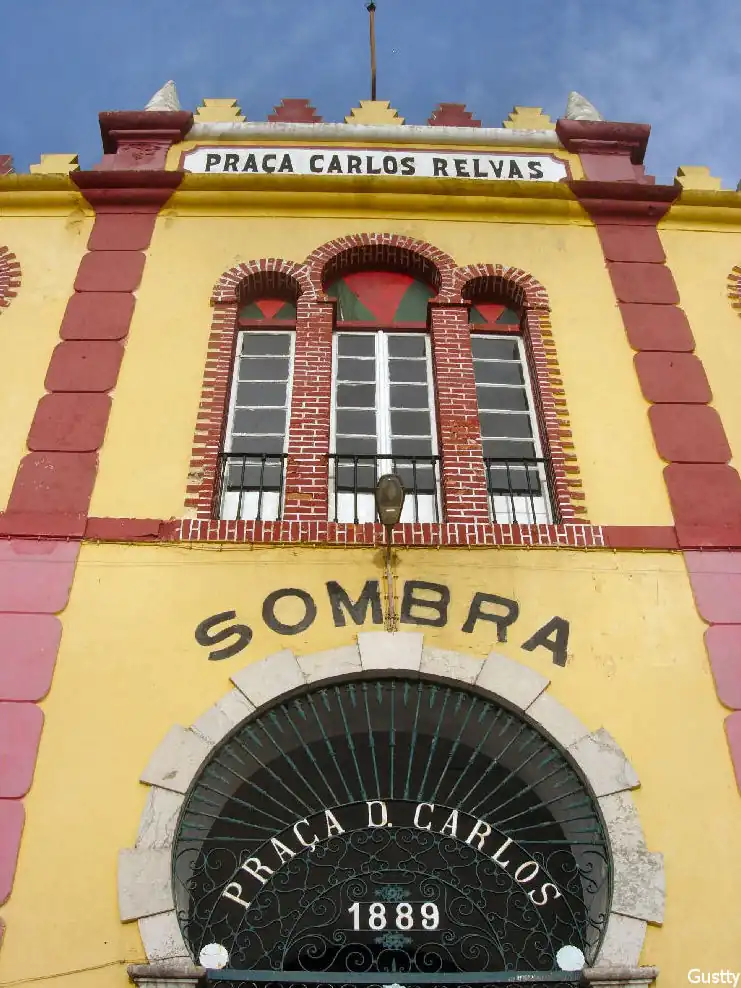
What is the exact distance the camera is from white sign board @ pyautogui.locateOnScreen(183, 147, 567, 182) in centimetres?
944

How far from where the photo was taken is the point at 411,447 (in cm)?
747

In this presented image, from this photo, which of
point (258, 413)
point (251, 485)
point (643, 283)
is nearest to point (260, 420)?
point (258, 413)

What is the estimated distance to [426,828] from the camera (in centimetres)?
530

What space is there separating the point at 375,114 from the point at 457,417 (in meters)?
4.64

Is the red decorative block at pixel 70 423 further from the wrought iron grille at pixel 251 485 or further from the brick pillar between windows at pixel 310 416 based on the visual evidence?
the brick pillar between windows at pixel 310 416

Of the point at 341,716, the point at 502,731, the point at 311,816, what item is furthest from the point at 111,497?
the point at 502,731

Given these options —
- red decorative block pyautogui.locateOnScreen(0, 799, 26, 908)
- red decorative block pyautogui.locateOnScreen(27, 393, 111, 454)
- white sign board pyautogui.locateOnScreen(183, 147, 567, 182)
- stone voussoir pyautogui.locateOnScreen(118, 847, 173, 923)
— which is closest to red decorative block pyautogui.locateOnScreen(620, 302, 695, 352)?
white sign board pyautogui.locateOnScreen(183, 147, 567, 182)

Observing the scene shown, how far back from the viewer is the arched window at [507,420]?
7.02 metres

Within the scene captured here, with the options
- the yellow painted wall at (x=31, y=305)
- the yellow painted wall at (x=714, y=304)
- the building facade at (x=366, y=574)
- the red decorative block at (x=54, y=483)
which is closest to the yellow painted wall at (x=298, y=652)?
the building facade at (x=366, y=574)

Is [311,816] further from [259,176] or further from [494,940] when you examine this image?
[259,176]

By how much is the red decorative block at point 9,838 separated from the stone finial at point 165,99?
24.7 feet

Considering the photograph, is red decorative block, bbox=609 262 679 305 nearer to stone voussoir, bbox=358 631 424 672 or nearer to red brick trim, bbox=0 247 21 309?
stone voussoir, bbox=358 631 424 672

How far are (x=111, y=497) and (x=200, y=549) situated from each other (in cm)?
82

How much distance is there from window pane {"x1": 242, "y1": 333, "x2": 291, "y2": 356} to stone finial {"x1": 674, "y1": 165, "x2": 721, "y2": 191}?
427cm
